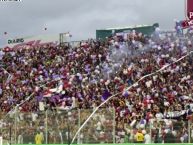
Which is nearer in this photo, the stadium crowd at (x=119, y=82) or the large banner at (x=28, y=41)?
the stadium crowd at (x=119, y=82)

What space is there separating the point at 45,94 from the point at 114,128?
10374 mm

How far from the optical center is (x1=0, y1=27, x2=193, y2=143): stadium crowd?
3359 centimetres

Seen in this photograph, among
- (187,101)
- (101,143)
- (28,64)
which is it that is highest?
(28,64)

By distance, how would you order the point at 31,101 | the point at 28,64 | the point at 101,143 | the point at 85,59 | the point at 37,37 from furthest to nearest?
the point at 37,37
the point at 28,64
the point at 85,59
the point at 31,101
the point at 101,143

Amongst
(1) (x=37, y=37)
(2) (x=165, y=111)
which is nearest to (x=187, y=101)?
(2) (x=165, y=111)

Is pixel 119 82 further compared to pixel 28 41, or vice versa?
pixel 28 41

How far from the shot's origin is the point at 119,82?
1575 inches

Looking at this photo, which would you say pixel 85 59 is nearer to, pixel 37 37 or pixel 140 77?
pixel 140 77

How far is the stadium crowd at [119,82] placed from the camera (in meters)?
33.6

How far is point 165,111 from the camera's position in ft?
114

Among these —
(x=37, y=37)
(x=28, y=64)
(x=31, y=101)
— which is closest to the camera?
(x=31, y=101)

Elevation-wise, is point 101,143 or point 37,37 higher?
point 37,37

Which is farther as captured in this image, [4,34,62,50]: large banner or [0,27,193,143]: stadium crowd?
[4,34,62,50]: large banner

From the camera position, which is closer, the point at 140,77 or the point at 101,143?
the point at 101,143
